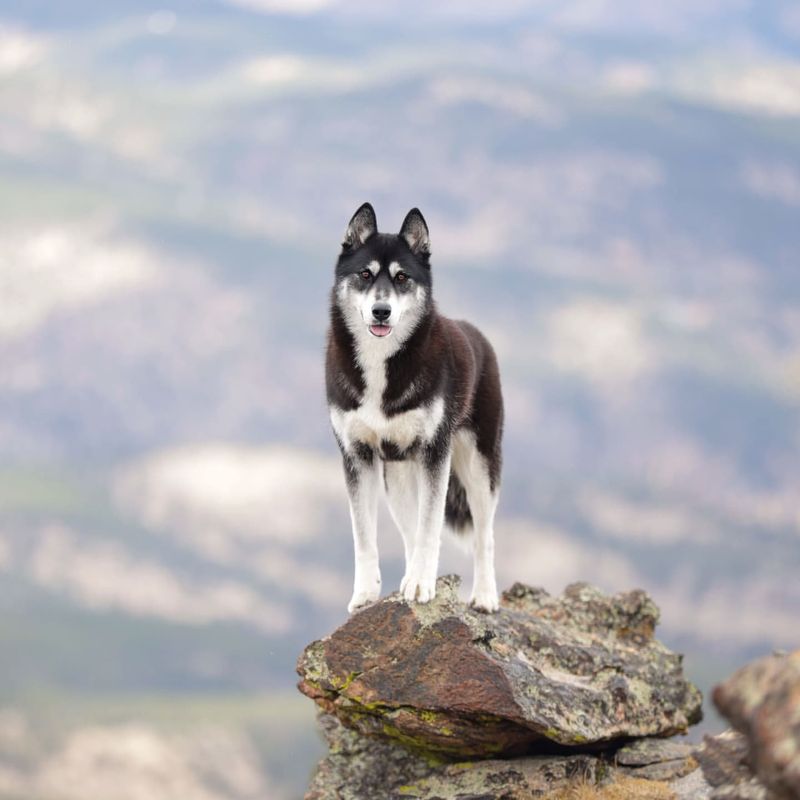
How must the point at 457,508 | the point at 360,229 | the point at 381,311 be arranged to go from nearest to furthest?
1. the point at 381,311
2. the point at 360,229
3. the point at 457,508

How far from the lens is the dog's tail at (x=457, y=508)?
1964 cm

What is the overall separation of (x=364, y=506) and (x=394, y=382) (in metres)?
Result: 1.79

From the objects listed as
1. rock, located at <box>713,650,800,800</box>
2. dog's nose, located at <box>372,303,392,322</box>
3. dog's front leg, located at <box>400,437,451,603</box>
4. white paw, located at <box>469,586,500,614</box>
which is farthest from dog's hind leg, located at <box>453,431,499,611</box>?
rock, located at <box>713,650,800,800</box>

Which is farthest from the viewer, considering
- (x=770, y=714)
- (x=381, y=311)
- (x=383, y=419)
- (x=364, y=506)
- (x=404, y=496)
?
(x=404, y=496)

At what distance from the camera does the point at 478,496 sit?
19375 mm

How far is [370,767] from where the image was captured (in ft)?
67.2

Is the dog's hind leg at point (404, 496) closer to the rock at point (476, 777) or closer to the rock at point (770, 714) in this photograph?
the rock at point (476, 777)

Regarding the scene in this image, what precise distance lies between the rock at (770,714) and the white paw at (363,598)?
6.62 m

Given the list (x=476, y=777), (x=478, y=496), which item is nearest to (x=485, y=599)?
(x=478, y=496)

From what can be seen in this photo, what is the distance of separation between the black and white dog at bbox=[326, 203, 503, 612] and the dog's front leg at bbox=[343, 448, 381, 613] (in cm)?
1

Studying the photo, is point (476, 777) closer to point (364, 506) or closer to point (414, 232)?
point (364, 506)

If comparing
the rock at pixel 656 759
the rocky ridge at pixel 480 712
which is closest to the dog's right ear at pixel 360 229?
the rocky ridge at pixel 480 712

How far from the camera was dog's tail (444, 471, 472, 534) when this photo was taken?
19.6 m

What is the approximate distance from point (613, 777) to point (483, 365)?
6326mm
